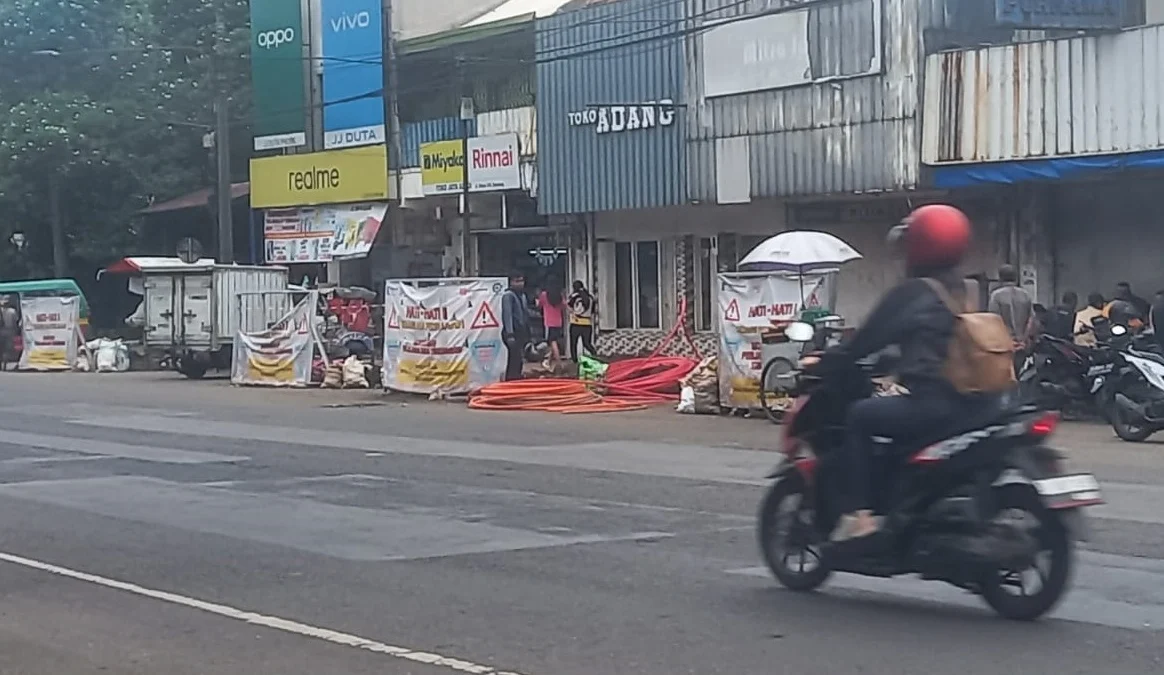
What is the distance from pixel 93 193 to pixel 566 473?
39.4m

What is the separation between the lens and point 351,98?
3978 centimetres

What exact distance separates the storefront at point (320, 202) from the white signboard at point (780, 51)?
1122cm

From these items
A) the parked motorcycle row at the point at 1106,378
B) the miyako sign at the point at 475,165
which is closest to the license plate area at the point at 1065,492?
the parked motorcycle row at the point at 1106,378

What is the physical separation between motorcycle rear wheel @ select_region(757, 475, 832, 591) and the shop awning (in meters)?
40.4

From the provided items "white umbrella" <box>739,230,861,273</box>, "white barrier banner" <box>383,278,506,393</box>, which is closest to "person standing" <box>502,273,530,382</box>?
"white barrier banner" <box>383,278,506,393</box>

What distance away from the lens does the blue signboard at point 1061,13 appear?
76.0 ft

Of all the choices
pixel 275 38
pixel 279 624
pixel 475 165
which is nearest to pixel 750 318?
pixel 475 165

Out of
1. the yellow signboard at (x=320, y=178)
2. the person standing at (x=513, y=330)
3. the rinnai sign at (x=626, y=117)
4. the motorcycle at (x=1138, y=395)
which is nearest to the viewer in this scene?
the motorcycle at (x=1138, y=395)

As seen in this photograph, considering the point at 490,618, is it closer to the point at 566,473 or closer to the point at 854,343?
the point at 854,343

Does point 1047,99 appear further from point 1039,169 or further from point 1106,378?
point 1106,378

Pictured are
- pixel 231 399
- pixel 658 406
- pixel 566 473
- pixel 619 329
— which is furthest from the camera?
pixel 619 329

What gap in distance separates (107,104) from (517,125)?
2104 cm

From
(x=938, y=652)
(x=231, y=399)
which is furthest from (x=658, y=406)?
(x=938, y=652)

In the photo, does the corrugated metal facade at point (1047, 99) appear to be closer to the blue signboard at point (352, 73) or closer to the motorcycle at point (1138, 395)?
the motorcycle at point (1138, 395)
